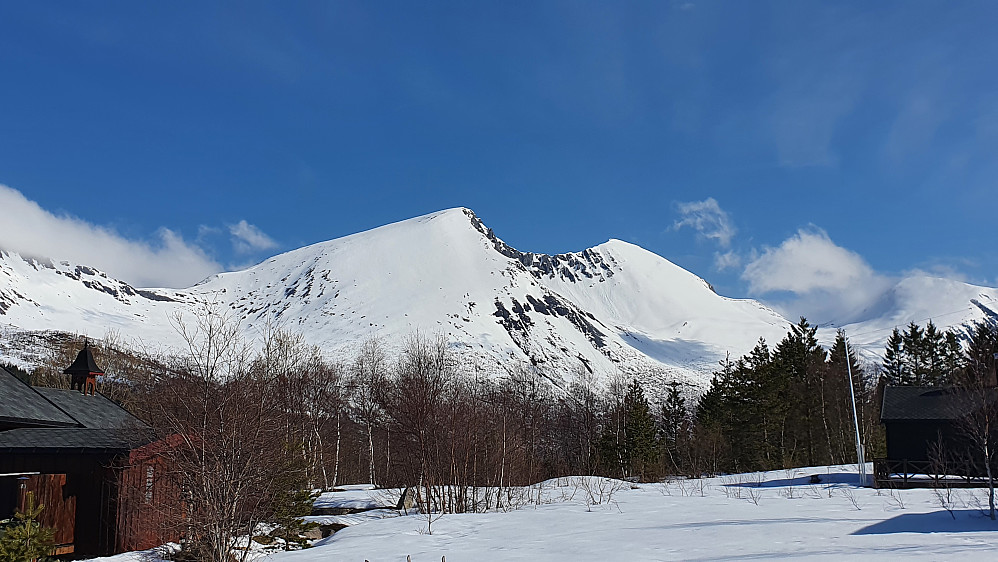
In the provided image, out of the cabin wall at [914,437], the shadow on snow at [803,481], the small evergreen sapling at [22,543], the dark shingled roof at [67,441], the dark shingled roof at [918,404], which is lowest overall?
the shadow on snow at [803,481]

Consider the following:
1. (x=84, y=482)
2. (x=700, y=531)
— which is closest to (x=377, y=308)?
(x=84, y=482)

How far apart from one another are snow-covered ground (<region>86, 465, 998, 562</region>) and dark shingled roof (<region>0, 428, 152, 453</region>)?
314 centimetres

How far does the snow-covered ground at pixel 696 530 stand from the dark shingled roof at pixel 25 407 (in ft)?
19.1

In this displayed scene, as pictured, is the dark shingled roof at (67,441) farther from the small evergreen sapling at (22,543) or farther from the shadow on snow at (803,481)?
the shadow on snow at (803,481)

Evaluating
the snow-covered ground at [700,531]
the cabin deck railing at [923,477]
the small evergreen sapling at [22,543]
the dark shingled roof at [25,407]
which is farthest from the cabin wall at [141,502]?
the cabin deck railing at [923,477]

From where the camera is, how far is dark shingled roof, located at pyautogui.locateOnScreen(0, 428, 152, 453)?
20.2 metres

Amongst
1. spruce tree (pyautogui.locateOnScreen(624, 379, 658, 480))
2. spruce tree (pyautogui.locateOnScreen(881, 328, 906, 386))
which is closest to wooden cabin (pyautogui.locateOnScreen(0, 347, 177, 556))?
spruce tree (pyautogui.locateOnScreen(624, 379, 658, 480))

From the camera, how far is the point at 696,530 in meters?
16.9

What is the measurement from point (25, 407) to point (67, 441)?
3118 millimetres

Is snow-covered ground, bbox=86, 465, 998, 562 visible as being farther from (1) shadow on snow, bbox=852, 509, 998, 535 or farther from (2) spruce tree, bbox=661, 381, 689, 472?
(2) spruce tree, bbox=661, 381, 689, 472

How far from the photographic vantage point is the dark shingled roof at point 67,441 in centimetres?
2023

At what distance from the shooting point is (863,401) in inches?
2047

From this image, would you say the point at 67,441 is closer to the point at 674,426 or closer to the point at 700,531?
the point at 700,531

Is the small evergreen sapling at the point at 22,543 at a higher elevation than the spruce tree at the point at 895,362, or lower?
lower
